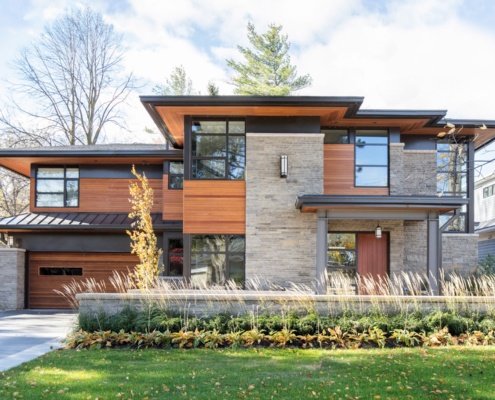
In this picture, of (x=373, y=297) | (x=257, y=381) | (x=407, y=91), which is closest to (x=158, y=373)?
(x=257, y=381)

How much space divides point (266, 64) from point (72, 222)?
18.1 m

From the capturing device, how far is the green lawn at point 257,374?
5293 mm

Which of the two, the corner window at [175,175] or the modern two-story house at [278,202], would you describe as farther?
the corner window at [175,175]

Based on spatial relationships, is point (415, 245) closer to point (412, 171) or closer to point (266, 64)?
point (412, 171)

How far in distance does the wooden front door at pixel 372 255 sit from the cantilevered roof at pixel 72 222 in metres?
6.17

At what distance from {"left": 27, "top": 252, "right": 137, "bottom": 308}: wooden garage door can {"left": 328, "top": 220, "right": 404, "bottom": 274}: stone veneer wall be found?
287 inches

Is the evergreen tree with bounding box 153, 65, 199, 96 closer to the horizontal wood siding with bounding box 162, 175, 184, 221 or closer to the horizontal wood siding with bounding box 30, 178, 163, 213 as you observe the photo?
the horizontal wood siding with bounding box 30, 178, 163, 213

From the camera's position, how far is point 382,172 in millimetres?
13578

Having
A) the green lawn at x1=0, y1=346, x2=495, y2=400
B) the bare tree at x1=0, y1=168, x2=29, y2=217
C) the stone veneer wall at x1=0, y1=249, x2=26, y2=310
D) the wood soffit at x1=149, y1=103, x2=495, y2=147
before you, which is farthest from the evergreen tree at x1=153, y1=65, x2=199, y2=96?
the green lawn at x1=0, y1=346, x2=495, y2=400

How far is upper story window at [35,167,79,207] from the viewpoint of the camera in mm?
16062

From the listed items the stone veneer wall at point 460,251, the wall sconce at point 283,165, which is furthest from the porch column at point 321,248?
the stone veneer wall at point 460,251

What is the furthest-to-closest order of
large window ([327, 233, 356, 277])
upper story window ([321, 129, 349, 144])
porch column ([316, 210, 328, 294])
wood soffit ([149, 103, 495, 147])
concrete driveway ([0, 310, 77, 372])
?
1. upper story window ([321, 129, 349, 144])
2. large window ([327, 233, 356, 277])
3. wood soffit ([149, 103, 495, 147])
4. porch column ([316, 210, 328, 294])
5. concrete driveway ([0, 310, 77, 372])

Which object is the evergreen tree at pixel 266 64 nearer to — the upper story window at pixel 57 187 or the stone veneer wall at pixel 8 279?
the upper story window at pixel 57 187

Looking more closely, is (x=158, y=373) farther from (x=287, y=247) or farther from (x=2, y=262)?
(x=2, y=262)
